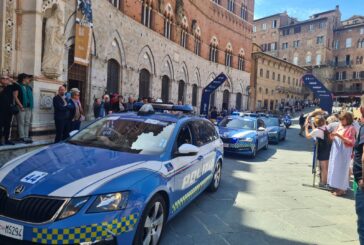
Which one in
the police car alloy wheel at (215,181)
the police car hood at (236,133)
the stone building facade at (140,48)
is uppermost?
the stone building facade at (140,48)

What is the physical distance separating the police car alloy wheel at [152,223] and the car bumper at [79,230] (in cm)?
30

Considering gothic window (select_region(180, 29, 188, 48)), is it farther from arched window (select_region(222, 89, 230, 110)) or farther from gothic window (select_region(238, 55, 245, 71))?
gothic window (select_region(238, 55, 245, 71))

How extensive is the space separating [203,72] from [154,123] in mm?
28332

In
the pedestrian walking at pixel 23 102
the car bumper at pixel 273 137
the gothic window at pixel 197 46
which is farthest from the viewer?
the gothic window at pixel 197 46

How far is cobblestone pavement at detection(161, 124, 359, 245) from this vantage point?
174 inches

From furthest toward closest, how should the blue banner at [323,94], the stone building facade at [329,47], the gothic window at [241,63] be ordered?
the stone building facade at [329,47]
the gothic window at [241,63]
the blue banner at [323,94]

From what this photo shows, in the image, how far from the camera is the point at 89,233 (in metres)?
2.83

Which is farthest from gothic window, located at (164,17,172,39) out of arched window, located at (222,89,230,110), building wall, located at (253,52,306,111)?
building wall, located at (253,52,306,111)

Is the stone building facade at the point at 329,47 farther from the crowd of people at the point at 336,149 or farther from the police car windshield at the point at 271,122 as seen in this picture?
the crowd of people at the point at 336,149

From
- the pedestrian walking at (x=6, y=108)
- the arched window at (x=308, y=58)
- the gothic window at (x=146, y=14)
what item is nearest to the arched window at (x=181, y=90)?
the gothic window at (x=146, y=14)

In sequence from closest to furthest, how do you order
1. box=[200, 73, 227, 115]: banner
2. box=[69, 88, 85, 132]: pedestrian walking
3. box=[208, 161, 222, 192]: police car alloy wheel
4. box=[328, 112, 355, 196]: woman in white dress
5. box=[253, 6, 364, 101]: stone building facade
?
box=[208, 161, 222, 192]: police car alloy wheel < box=[328, 112, 355, 196]: woman in white dress < box=[69, 88, 85, 132]: pedestrian walking < box=[200, 73, 227, 115]: banner < box=[253, 6, 364, 101]: stone building facade

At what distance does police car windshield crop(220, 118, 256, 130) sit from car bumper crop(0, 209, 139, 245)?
32.1 ft

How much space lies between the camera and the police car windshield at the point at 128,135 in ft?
13.9

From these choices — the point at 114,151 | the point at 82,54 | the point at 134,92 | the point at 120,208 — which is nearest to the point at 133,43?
the point at 134,92
